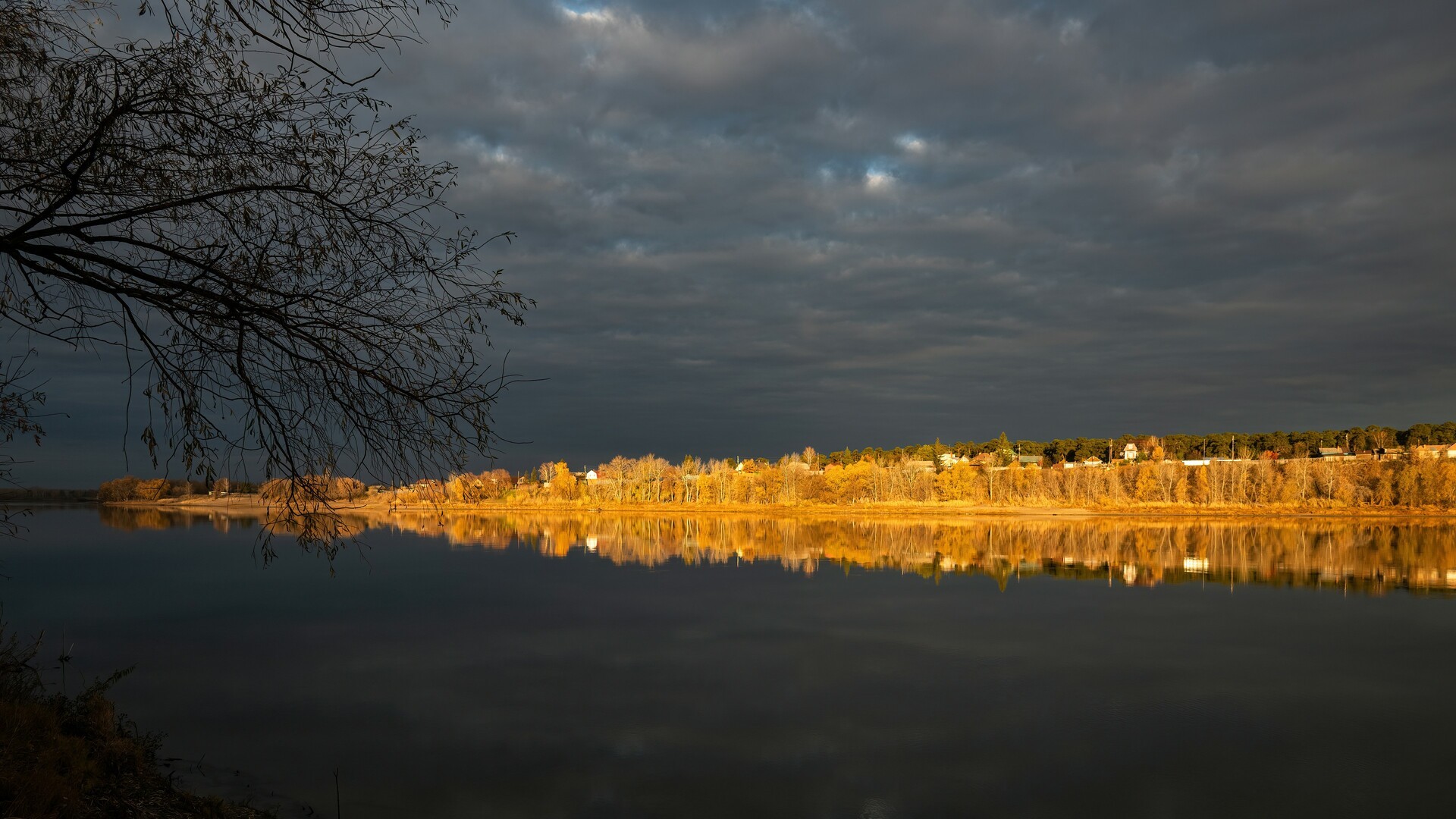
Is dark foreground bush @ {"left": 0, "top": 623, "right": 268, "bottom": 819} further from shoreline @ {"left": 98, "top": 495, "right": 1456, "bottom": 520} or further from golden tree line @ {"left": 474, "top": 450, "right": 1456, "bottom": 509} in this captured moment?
golden tree line @ {"left": 474, "top": 450, "right": 1456, "bottom": 509}

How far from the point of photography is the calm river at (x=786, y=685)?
9.31 metres

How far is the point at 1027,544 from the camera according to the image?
145ft

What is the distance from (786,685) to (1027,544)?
34.3 metres

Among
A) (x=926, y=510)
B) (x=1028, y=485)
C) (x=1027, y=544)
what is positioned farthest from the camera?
(x=1028, y=485)

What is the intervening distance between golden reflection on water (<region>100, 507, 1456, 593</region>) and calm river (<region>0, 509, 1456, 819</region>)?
860 millimetres

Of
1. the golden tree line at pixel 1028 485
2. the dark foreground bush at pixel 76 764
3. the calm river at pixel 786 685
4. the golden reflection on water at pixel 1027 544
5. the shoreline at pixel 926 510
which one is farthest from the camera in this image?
the golden tree line at pixel 1028 485

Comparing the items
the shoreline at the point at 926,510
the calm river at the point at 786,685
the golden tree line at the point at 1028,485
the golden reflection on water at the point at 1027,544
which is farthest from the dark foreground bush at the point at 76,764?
the golden tree line at the point at 1028,485

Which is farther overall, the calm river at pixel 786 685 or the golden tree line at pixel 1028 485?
the golden tree line at pixel 1028 485

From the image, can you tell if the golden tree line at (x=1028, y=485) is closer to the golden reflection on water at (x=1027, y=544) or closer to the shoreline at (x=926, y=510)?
the shoreline at (x=926, y=510)

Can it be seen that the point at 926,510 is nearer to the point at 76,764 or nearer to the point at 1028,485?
the point at 1028,485

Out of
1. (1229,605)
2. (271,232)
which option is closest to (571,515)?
(1229,605)

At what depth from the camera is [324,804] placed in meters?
8.81

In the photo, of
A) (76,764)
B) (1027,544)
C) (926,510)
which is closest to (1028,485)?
(926,510)

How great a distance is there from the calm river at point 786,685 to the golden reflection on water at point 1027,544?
0.86m
